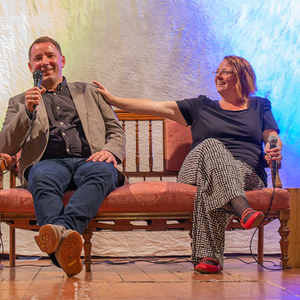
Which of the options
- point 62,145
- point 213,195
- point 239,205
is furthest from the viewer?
→ point 62,145

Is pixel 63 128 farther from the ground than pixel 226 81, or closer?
closer

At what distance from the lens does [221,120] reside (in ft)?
7.05

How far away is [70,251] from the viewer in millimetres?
1338

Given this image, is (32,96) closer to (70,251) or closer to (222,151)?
(70,251)

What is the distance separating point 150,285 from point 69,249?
358 mm

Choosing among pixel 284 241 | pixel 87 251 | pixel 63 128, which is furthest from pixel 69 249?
pixel 284 241

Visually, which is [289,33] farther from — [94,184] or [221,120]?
[94,184]

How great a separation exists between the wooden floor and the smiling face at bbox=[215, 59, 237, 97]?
1.04 meters

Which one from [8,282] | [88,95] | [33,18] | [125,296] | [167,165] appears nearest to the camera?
[125,296]

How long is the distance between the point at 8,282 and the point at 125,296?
0.61 m

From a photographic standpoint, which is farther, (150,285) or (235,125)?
(235,125)

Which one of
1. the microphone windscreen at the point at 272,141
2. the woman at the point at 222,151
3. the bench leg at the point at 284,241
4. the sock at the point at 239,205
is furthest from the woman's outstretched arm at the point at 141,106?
the bench leg at the point at 284,241

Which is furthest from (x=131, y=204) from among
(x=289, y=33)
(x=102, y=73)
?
(x=289, y=33)

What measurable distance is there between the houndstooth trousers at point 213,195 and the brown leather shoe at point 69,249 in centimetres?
64
